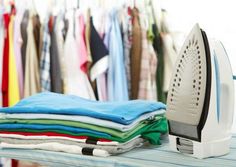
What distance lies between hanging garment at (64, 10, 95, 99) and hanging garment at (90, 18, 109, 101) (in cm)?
4

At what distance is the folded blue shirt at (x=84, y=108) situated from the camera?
27.6 inches

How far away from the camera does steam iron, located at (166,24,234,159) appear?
2.04ft

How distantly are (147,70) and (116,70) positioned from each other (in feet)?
0.42

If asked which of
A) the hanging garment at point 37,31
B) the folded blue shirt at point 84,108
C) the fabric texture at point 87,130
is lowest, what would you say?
the fabric texture at point 87,130

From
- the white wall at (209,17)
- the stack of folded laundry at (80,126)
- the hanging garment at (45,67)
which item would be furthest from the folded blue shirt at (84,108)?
the white wall at (209,17)

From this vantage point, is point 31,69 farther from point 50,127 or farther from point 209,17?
point 50,127

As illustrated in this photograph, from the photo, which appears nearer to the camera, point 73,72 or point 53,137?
point 53,137

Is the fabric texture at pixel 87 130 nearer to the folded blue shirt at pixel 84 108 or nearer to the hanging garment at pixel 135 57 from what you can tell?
the folded blue shirt at pixel 84 108

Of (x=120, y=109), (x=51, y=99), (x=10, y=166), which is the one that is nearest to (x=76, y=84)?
(x=10, y=166)

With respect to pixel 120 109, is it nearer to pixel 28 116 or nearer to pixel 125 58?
pixel 28 116

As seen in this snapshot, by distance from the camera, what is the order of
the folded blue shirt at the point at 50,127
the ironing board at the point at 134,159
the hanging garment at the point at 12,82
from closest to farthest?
the ironing board at the point at 134,159 < the folded blue shirt at the point at 50,127 < the hanging garment at the point at 12,82

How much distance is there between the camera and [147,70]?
1638mm

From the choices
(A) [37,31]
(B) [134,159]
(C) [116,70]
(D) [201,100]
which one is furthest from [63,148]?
(A) [37,31]

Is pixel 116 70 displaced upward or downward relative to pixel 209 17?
downward
